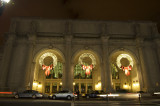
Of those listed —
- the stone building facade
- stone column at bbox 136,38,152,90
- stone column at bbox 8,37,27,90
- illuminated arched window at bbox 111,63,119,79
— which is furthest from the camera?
illuminated arched window at bbox 111,63,119,79

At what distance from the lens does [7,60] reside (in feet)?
93.4

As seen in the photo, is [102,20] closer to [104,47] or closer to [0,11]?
[104,47]

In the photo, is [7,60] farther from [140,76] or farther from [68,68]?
[140,76]

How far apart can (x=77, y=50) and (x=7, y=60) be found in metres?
15.9

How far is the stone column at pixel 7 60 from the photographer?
88.5 ft

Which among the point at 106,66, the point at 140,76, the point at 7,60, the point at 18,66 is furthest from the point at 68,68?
the point at 140,76

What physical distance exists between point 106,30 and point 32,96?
22784 millimetres

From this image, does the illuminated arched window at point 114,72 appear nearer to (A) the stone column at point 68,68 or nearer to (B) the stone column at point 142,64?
(B) the stone column at point 142,64

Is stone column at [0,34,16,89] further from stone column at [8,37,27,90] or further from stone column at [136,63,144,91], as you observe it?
stone column at [136,63,144,91]

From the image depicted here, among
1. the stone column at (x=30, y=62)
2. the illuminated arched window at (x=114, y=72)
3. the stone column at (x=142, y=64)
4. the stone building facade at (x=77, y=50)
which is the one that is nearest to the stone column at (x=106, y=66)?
the stone building facade at (x=77, y=50)

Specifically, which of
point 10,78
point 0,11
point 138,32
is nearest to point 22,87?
point 10,78

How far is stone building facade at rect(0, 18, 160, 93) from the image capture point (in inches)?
1125

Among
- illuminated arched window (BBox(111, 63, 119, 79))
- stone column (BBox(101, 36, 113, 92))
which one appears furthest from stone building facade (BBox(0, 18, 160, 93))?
illuminated arched window (BBox(111, 63, 119, 79))

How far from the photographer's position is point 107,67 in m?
29.4
